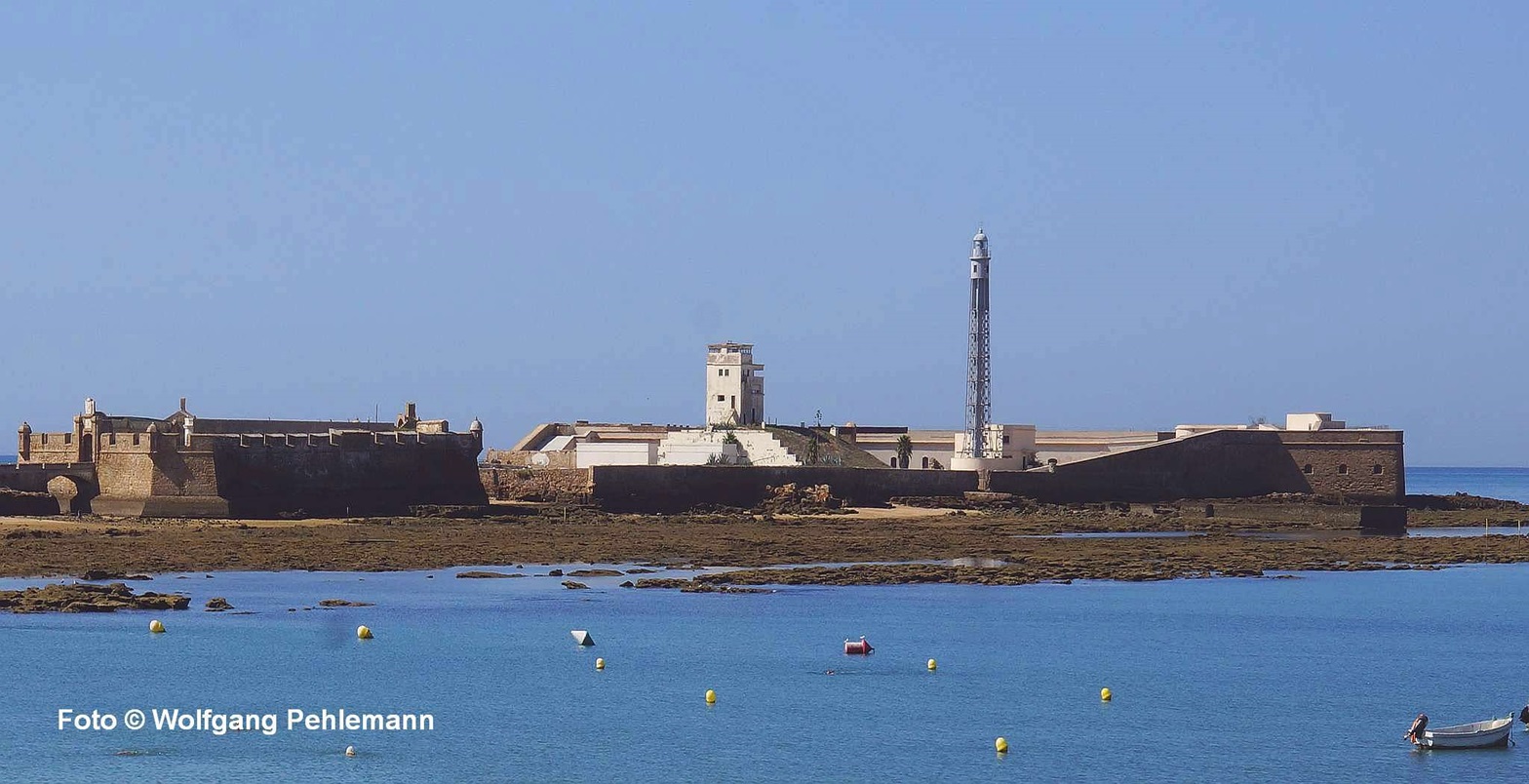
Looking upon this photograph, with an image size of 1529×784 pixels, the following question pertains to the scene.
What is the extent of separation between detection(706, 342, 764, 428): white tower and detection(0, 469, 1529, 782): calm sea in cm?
4958

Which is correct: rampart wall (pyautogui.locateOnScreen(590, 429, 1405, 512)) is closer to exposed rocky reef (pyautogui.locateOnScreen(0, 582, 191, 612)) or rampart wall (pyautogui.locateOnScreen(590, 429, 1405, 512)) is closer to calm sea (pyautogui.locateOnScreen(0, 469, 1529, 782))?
calm sea (pyautogui.locateOnScreen(0, 469, 1529, 782))

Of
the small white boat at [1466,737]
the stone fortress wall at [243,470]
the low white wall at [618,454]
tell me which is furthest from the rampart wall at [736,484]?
the small white boat at [1466,737]

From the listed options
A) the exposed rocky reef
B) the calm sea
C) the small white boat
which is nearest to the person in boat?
the small white boat

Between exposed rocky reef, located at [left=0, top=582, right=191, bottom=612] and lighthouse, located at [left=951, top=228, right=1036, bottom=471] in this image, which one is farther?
lighthouse, located at [left=951, top=228, right=1036, bottom=471]

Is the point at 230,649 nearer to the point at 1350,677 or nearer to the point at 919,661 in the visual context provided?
the point at 919,661

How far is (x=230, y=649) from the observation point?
89.3ft

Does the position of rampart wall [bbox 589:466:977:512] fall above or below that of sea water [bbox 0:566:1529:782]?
above

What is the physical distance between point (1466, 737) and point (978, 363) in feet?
175

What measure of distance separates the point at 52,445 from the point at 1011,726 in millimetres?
35823

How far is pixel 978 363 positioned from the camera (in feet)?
246

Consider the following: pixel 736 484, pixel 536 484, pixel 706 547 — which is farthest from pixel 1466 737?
pixel 736 484

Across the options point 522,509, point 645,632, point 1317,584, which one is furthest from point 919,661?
point 522,509

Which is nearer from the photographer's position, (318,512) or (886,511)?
(318,512)

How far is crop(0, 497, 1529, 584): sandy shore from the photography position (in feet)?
130
